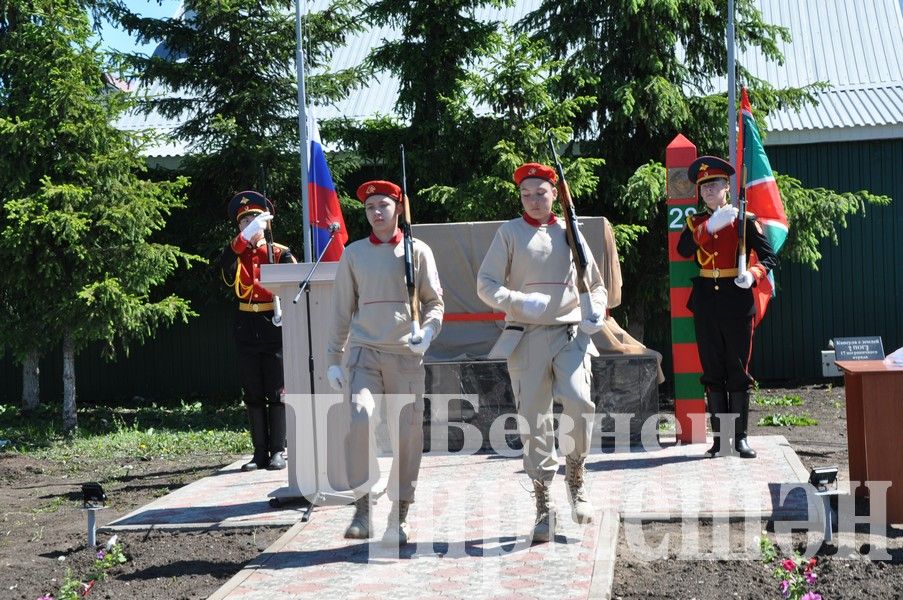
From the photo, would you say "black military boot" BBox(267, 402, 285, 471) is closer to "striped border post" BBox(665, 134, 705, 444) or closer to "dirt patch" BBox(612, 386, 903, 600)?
"striped border post" BBox(665, 134, 705, 444)

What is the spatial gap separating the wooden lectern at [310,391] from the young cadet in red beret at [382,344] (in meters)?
0.91

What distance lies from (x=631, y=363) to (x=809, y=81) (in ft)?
29.4

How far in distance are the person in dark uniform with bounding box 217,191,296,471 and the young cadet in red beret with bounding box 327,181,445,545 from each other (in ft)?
8.30

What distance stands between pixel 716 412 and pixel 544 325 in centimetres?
286

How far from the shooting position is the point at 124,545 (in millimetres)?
6520

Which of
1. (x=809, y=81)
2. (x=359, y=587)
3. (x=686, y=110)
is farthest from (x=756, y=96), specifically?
(x=359, y=587)

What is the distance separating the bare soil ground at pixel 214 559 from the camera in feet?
17.0

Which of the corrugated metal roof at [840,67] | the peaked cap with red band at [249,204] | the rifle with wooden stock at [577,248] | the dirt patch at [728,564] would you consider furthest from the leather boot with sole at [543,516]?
the corrugated metal roof at [840,67]

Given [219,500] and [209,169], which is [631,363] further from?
[209,169]

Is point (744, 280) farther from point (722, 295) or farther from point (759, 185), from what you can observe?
point (759, 185)

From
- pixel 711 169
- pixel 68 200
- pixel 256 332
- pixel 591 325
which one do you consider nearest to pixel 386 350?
pixel 591 325

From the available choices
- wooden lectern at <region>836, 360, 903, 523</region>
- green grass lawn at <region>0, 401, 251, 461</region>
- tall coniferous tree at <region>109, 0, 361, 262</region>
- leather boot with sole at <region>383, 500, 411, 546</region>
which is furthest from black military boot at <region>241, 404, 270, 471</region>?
tall coniferous tree at <region>109, 0, 361, 262</region>

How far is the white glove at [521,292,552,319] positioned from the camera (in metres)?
5.96

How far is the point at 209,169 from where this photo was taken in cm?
1451
